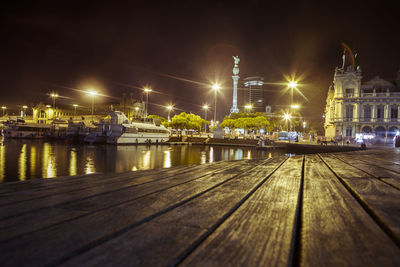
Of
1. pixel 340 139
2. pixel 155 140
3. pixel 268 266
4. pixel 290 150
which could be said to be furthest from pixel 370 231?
pixel 340 139

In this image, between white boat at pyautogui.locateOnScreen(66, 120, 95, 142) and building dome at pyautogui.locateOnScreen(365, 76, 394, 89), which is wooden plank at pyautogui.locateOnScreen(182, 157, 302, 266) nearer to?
white boat at pyautogui.locateOnScreen(66, 120, 95, 142)

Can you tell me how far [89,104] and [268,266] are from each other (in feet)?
396

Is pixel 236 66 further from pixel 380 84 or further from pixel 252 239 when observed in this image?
pixel 252 239

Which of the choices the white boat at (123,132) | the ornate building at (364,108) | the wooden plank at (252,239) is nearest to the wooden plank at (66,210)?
the wooden plank at (252,239)

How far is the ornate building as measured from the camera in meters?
48.2

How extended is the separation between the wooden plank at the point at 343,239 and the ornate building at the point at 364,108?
56305 millimetres

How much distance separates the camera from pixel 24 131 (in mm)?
58719

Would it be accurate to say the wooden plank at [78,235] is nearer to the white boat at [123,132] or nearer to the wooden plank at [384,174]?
the wooden plank at [384,174]

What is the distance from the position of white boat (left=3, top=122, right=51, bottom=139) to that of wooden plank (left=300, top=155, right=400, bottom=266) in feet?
223

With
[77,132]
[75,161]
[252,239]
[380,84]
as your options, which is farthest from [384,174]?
[380,84]

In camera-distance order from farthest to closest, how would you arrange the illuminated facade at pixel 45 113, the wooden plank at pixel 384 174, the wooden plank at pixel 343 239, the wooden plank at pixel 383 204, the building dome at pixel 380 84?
the illuminated facade at pixel 45 113, the building dome at pixel 380 84, the wooden plank at pixel 384 174, the wooden plank at pixel 383 204, the wooden plank at pixel 343 239

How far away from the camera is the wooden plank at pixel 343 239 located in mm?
927

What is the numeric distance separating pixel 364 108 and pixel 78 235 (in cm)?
6137

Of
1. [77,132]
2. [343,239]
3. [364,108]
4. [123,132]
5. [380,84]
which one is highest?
[380,84]
